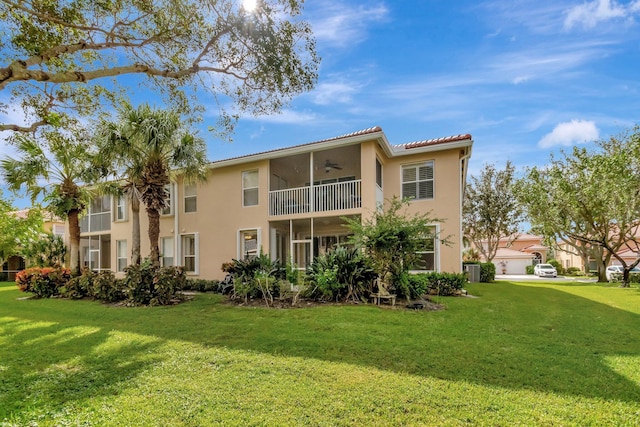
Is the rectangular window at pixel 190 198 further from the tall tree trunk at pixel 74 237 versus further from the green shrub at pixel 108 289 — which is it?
the green shrub at pixel 108 289

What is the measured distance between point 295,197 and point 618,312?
11779 mm

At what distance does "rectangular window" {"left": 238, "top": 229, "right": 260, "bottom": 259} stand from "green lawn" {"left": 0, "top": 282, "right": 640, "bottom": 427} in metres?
7.03

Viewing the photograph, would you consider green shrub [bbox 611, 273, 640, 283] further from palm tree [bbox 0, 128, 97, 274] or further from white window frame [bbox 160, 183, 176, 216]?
palm tree [bbox 0, 128, 97, 274]

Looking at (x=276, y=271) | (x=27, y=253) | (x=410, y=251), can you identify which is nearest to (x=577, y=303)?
(x=410, y=251)

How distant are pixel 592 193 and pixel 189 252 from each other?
2334cm

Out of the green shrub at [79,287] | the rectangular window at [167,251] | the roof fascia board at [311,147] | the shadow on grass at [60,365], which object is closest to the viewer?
the shadow on grass at [60,365]

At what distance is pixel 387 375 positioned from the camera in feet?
16.9

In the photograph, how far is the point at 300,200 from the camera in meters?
15.3

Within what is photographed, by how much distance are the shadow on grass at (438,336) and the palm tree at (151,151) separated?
4.44 meters

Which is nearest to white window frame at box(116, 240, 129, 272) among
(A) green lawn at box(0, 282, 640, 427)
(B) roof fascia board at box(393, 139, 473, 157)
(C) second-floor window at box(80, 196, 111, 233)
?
(C) second-floor window at box(80, 196, 111, 233)

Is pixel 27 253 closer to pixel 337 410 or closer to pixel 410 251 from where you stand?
pixel 410 251

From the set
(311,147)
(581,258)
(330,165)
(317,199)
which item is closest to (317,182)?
(330,165)

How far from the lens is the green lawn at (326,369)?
405cm

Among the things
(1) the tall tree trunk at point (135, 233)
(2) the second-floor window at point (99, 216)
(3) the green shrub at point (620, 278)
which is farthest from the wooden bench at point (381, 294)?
(3) the green shrub at point (620, 278)
